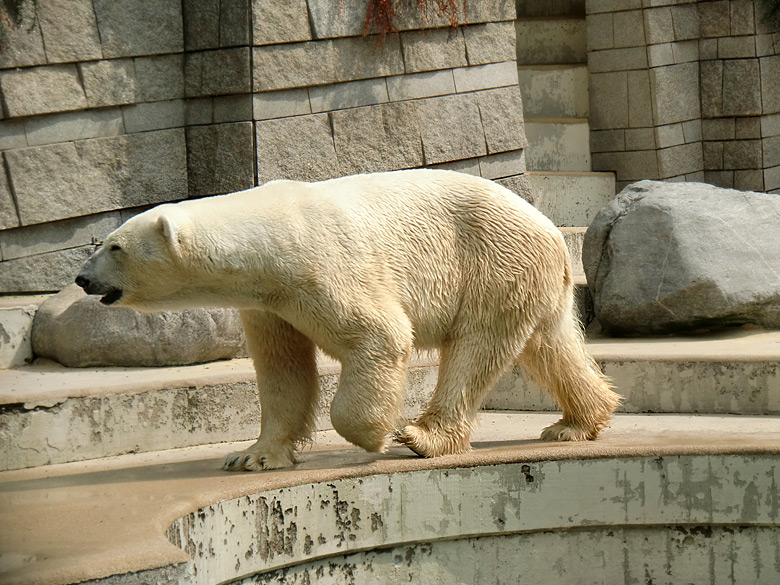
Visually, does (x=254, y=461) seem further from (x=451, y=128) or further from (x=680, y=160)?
(x=680, y=160)

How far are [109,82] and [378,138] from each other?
1.72 m

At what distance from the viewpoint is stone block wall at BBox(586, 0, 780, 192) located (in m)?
9.89

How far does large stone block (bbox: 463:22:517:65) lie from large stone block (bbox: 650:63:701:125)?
2101 mm

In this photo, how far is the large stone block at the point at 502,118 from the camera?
26.6ft

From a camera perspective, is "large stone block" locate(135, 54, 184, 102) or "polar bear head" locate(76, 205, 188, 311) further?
"large stone block" locate(135, 54, 184, 102)

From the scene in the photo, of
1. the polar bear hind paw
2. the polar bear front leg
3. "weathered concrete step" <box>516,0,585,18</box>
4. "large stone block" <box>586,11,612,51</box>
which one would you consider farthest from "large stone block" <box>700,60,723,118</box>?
the polar bear front leg

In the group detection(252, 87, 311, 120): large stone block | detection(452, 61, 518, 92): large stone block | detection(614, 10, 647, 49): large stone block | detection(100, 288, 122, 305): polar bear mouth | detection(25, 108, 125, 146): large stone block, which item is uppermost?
detection(614, 10, 647, 49): large stone block

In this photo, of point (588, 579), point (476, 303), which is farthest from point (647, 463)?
point (476, 303)

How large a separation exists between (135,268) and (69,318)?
6.15 feet

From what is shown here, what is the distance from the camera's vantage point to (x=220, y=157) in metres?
6.86

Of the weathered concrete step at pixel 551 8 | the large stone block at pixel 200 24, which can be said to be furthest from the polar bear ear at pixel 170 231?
the weathered concrete step at pixel 551 8

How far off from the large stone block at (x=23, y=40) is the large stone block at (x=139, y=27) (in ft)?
1.33

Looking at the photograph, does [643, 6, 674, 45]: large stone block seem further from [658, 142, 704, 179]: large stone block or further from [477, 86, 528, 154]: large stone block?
[477, 86, 528, 154]: large stone block

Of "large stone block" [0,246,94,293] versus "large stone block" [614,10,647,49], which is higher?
"large stone block" [614,10,647,49]
